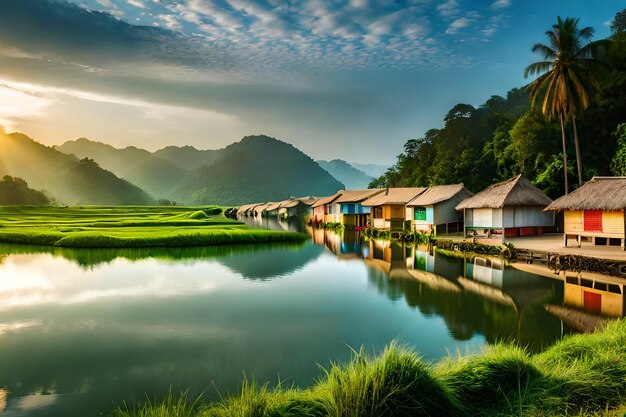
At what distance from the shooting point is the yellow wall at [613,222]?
17922 millimetres

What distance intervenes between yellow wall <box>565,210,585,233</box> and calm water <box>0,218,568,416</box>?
5631 mm

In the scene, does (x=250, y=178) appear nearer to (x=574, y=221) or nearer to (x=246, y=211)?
(x=246, y=211)

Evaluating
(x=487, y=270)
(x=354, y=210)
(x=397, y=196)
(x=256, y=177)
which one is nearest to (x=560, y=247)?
(x=487, y=270)

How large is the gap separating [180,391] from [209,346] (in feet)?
6.83

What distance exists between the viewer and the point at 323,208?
48719 millimetres

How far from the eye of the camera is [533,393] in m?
5.32

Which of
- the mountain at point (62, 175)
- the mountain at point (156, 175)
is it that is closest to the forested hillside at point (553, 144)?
the mountain at point (62, 175)

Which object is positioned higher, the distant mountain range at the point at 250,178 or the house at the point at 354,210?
the distant mountain range at the point at 250,178

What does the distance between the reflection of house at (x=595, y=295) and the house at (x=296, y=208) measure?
52.7m

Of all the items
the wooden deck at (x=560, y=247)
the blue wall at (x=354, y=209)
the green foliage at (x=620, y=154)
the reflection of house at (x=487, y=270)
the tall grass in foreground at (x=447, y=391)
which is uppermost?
the green foliage at (x=620, y=154)

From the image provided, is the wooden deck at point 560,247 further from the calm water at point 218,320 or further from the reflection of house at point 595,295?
the calm water at point 218,320

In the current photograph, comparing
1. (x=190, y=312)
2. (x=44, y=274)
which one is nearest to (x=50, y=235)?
(x=44, y=274)

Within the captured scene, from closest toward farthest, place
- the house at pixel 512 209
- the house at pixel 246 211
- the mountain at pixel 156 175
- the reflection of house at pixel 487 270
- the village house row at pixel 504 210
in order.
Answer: the reflection of house at pixel 487 270 → the village house row at pixel 504 210 → the house at pixel 512 209 → the house at pixel 246 211 → the mountain at pixel 156 175

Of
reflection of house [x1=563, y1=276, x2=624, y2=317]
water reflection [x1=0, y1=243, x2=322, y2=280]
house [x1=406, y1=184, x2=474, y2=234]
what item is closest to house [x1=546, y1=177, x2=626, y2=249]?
reflection of house [x1=563, y1=276, x2=624, y2=317]
